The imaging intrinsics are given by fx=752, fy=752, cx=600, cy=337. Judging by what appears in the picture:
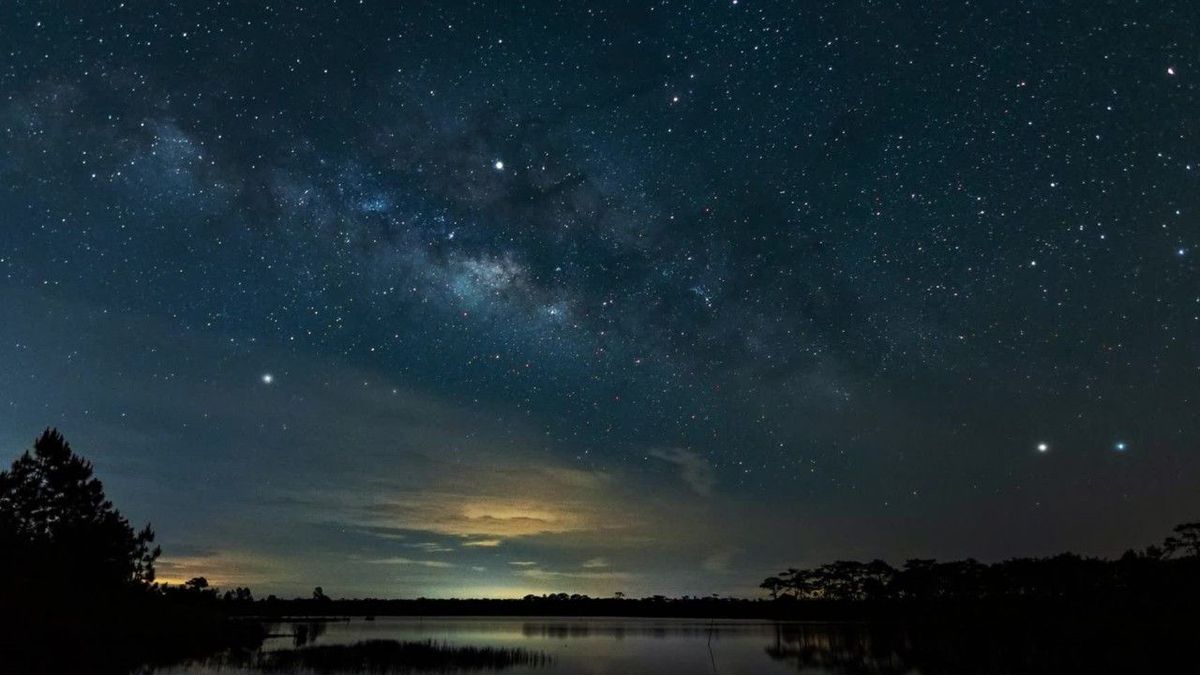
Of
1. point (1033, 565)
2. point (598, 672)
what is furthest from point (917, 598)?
point (598, 672)

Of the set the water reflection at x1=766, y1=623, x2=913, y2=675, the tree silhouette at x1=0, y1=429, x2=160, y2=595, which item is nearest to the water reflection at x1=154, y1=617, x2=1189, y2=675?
the water reflection at x1=766, y1=623, x2=913, y2=675

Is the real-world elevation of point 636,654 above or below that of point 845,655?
below

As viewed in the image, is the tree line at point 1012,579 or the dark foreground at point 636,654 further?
the tree line at point 1012,579

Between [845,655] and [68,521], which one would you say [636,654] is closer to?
[845,655]

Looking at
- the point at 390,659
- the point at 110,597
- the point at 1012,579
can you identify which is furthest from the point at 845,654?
the point at 1012,579

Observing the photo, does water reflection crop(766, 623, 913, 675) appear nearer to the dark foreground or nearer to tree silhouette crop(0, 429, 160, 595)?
the dark foreground

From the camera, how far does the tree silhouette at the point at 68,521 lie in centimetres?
4431

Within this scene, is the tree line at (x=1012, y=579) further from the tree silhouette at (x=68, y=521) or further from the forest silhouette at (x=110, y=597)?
the tree silhouette at (x=68, y=521)

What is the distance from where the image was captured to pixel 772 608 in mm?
170250

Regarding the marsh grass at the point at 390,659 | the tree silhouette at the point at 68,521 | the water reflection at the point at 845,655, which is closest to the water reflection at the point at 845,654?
the water reflection at the point at 845,655

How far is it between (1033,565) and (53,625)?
374 ft

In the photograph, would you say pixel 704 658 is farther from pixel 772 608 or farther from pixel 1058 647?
pixel 772 608

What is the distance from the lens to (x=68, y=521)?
48.0 meters

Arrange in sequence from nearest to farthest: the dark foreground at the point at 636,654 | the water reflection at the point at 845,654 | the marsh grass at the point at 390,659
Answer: the dark foreground at the point at 636,654 → the marsh grass at the point at 390,659 → the water reflection at the point at 845,654
